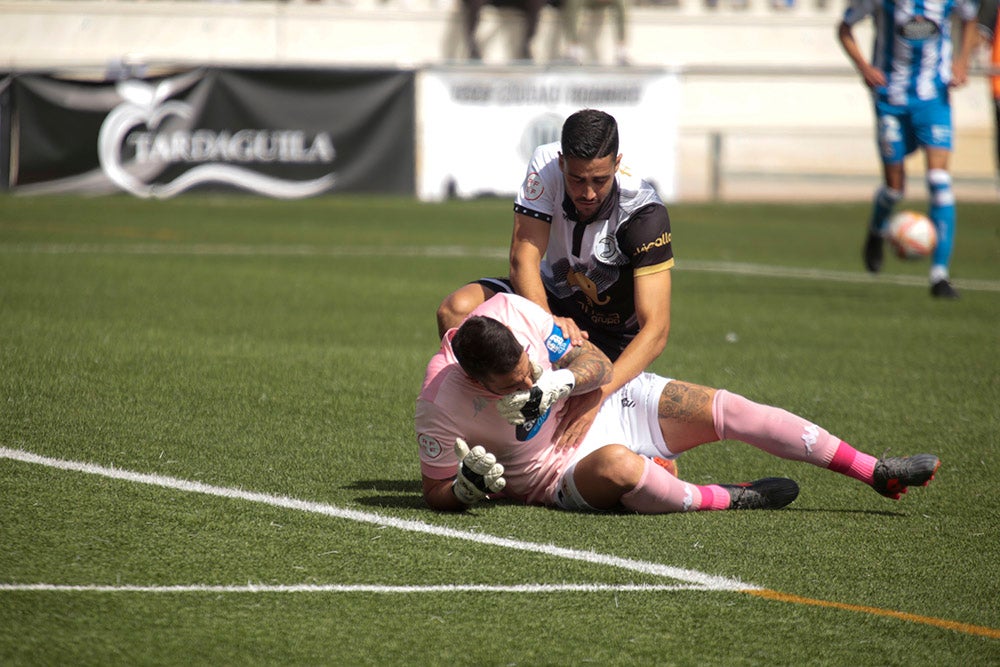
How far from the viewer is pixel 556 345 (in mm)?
5375

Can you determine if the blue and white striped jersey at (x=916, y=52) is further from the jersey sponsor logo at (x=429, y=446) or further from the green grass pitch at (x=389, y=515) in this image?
the jersey sponsor logo at (x=429, y=446)

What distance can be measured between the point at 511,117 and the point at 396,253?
6584 mm

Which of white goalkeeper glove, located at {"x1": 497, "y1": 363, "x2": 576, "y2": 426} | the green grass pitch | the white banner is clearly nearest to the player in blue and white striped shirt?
the green grass pitch

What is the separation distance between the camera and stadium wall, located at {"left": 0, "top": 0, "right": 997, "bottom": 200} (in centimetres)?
2558

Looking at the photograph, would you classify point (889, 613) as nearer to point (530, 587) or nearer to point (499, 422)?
point (530, 587)

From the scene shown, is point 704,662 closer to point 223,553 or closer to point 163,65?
point 223,553

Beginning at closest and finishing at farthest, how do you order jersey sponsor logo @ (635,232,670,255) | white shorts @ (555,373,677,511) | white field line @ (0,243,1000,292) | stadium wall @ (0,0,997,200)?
white shorts @ (555,373,677,511) < jersey sponsor logo @ (635,232,670,255) < white field line @ (0,243,1000,292) < stadium wall @ (0,0,997,200)

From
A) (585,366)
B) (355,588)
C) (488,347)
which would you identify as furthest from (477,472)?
(355,588)

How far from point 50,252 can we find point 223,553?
31.8ft

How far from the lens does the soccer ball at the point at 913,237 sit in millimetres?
12977

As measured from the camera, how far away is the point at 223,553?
462cm

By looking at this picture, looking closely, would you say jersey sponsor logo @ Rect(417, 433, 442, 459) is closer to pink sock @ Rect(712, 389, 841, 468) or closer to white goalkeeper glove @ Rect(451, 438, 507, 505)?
white goalkeeper glove @ Rect(451, 438, 507, 505)

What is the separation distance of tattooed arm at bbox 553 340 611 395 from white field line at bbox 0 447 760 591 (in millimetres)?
615

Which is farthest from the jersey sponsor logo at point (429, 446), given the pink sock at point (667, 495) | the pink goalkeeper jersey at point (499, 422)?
the pink sock at point (667, 495)
